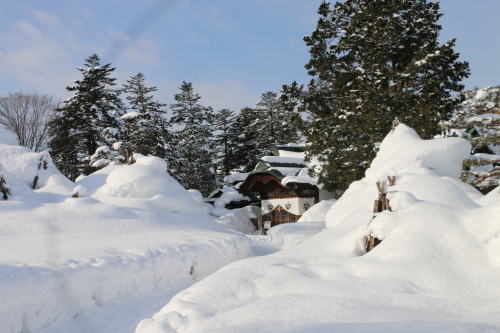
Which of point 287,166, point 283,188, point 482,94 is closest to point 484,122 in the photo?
point 482,94

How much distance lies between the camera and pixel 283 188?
79.5 feet

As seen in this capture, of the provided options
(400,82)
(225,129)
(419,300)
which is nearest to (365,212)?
(419,300)

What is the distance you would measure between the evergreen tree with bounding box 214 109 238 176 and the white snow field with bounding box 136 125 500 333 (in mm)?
32304

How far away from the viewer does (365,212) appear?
303 inches

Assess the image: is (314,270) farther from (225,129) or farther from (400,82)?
(225,129)

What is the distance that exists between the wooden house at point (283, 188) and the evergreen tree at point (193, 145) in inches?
183

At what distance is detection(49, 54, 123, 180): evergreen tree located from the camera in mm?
27797

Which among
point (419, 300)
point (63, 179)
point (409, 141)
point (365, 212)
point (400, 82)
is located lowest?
point (419, 300)

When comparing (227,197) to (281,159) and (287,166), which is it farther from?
(287,166)

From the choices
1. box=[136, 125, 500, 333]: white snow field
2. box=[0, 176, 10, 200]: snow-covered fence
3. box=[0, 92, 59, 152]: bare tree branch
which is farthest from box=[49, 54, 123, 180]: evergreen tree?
box=[136, 125, 500, 333]: white snow field

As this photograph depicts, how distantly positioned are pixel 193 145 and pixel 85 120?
26.1 feet

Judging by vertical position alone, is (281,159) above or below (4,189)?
above

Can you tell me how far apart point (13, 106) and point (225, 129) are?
1815cm

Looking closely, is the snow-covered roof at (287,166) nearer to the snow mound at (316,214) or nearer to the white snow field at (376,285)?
the snow mound at (316,214)
